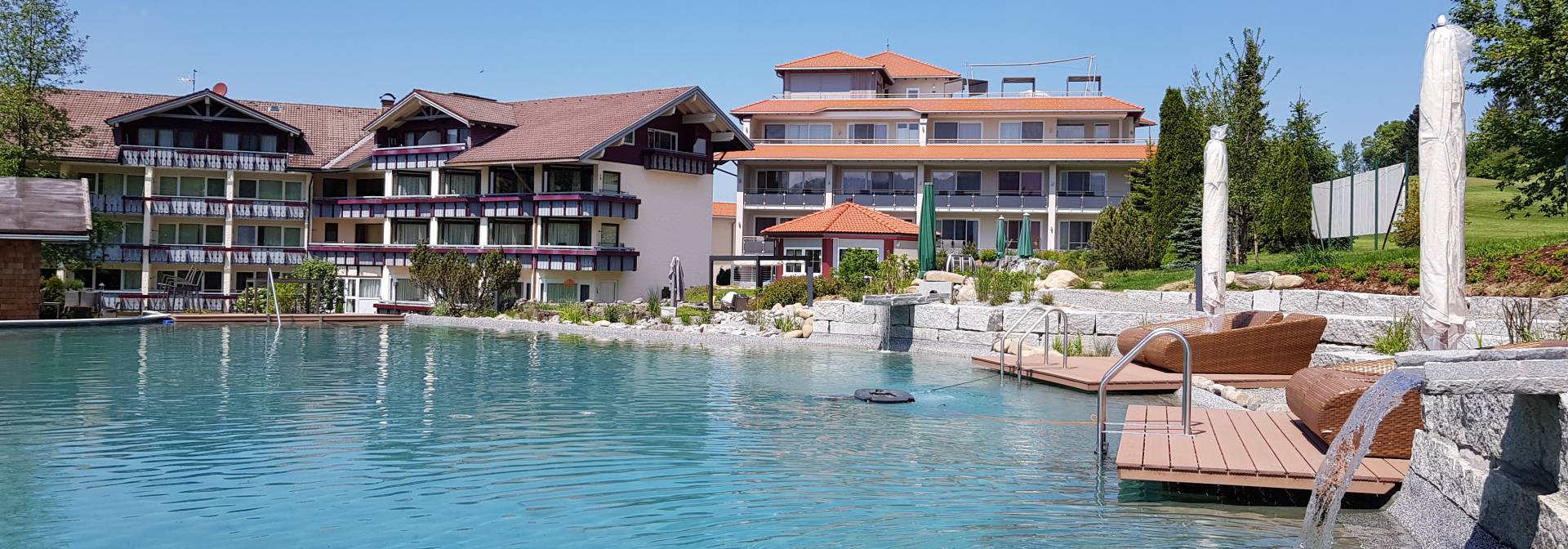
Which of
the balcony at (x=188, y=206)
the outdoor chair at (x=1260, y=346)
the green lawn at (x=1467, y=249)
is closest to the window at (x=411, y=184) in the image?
the balcony at (x=188, y=206)

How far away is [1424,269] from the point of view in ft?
26.4

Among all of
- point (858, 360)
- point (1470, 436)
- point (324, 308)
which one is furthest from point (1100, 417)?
point (324, 308)

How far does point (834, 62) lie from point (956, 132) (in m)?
8.46

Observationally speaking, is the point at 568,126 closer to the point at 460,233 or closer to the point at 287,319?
the point at 460,233

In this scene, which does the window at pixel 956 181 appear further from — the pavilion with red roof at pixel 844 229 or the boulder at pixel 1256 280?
the boulder at pixel 1256 280

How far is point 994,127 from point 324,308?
103 ft

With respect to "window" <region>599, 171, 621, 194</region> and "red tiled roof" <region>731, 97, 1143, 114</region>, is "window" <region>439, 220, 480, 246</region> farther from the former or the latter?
"red tiled roof" <region>731, 97, 1143, 114</region>

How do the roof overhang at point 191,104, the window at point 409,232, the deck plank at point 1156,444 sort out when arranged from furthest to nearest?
the window at point 409,232 < the roof overhang at point 191,104 < the deck plank at point 1156,444

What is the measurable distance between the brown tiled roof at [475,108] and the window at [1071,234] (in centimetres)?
2498

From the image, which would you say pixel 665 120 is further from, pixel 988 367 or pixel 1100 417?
pixel 1100 417

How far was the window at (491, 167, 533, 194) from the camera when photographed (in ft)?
137

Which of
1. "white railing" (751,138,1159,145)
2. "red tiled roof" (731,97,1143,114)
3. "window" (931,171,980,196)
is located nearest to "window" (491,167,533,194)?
"white railing" (751,138,1159,145)

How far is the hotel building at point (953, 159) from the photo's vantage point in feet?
171

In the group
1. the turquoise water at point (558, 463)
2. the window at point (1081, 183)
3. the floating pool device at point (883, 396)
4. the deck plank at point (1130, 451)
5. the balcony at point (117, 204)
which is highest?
the window at point (1081, 183)
